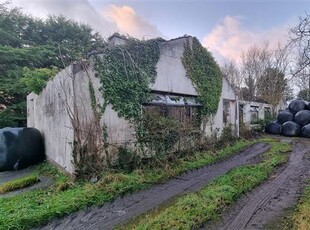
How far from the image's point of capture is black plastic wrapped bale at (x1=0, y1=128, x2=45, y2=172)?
718 centimetres

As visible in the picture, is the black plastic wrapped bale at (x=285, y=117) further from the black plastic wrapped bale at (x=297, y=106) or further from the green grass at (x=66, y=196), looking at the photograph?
the green grass at (x=66, y=196)

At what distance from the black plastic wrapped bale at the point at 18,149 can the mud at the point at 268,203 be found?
7.01m

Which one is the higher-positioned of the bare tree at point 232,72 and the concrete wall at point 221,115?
the bare tree at point 232,72

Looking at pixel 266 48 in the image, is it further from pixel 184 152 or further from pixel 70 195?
pixel 70 195

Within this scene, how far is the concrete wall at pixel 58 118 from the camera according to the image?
582 cm

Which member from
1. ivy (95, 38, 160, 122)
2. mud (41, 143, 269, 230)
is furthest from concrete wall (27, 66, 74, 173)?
mud (41, 143, 269, 230)

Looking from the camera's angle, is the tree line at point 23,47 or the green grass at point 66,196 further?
the tree line at point 23,47

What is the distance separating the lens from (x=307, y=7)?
469cm

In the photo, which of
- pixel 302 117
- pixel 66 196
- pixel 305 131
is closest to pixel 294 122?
pixel 302 117

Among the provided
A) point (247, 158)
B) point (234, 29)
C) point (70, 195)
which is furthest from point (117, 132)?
point (234, 29)

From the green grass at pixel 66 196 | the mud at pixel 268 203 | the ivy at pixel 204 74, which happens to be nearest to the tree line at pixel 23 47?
the ivy at pixel 204 74

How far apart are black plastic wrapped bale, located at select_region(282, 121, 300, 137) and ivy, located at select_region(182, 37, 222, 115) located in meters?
6.70

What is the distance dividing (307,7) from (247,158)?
5.24 m

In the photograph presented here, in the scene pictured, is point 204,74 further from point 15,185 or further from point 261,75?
point 261,75
